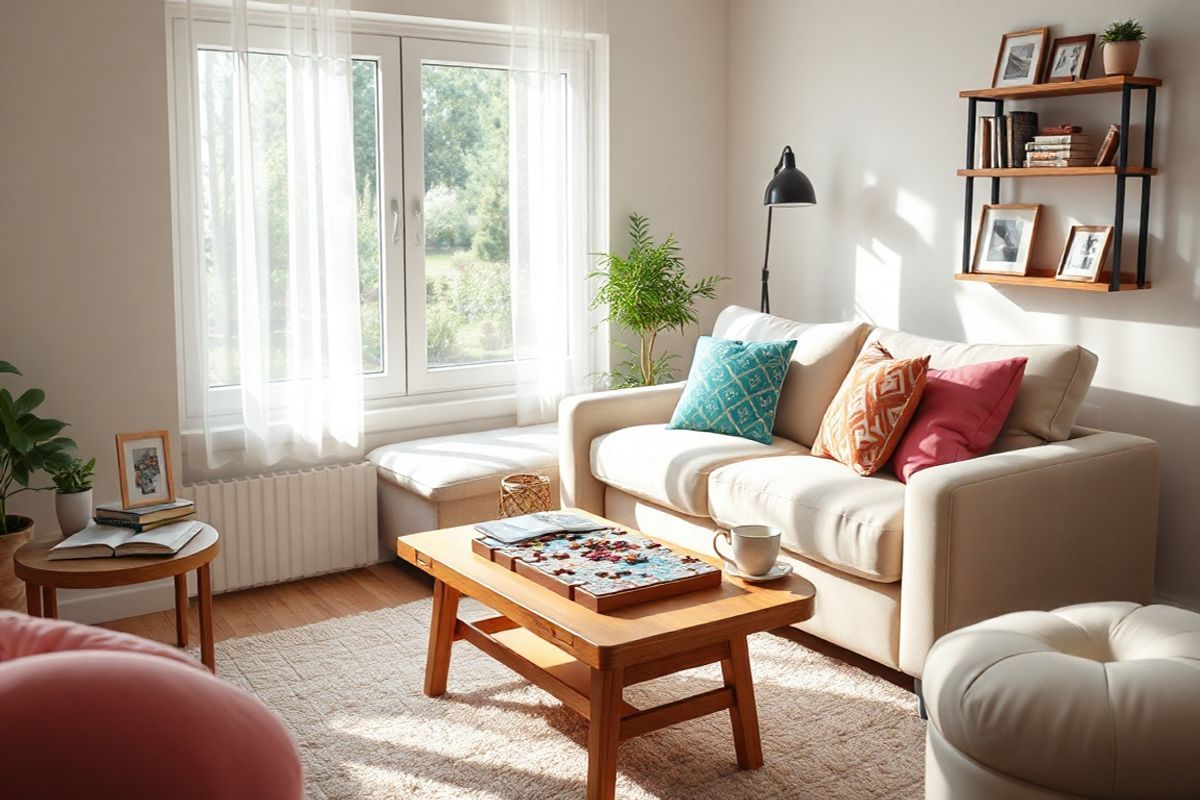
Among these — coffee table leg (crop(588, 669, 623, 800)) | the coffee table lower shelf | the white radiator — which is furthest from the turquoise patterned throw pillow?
coffee table leg (crop(588, 669, 623, 800))

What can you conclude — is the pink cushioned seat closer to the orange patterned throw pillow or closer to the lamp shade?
the orange patterned throw pillow

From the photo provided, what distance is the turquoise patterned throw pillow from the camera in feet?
13.3

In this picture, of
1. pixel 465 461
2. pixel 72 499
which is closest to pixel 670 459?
pixel 465 461

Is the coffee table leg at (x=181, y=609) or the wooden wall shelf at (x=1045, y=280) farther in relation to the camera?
the wooden wall shelf at (x=1045, y=280)

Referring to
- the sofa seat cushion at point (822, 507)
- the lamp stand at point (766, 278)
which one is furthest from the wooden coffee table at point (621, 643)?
the lamp stand at point (766, 278)

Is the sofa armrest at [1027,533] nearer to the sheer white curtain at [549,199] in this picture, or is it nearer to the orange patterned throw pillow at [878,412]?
the orange patterned throw pillow at [878,412]

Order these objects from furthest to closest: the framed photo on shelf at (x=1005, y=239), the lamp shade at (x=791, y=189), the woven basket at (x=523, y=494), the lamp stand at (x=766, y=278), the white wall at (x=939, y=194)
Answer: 1. the lamp stand at (x=766, y=278)
2. the lamp shade at (x=791, y=189)
3. the framed photo on shelf at (x=1005, y=239)
4. the woven basket at (x=523, y=494)
5. the white wall at (x=939, y=194)

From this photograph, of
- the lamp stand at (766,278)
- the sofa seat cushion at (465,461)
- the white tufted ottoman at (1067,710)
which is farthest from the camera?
the lamp stand at (766,278)

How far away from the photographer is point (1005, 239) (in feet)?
13.4

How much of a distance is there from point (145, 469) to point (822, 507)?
195cm

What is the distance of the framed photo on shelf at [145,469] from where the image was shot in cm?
332

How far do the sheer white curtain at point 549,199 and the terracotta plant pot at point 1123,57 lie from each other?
82.9 inches

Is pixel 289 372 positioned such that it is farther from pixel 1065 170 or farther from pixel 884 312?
pixel 1065 170

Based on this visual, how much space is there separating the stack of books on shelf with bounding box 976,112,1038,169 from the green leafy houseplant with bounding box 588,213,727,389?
4.43 feet
